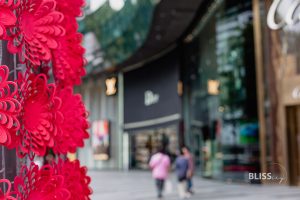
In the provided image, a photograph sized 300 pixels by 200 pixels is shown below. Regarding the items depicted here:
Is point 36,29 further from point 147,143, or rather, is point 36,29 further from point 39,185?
point 147,143

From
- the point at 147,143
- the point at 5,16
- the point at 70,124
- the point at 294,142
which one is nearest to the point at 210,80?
the point at 294,142

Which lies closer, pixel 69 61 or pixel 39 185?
pixel 39 185

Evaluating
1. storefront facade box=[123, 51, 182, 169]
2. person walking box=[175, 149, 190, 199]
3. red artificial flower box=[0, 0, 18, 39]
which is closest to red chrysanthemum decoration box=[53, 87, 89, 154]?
red artificial flower box=[0, 0, 18, 39]

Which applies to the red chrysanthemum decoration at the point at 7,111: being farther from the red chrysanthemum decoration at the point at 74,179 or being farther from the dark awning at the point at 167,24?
the dark awning at the point at 167,24

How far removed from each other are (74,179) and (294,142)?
1492 centimetres

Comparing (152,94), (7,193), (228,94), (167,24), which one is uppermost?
(167,24)

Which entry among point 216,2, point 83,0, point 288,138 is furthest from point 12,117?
point 216,2

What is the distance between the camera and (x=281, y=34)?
53.5 ft

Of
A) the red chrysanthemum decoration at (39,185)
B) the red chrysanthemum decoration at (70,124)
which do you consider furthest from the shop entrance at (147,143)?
the red chrysanthemum decoration at (39,185)

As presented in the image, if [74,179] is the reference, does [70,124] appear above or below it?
above

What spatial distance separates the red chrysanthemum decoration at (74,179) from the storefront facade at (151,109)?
25.2 m

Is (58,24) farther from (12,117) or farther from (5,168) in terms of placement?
(5,168)

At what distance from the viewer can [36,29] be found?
6.24 feet

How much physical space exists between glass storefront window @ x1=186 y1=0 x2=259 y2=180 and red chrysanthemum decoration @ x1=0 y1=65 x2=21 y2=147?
52.0ft
